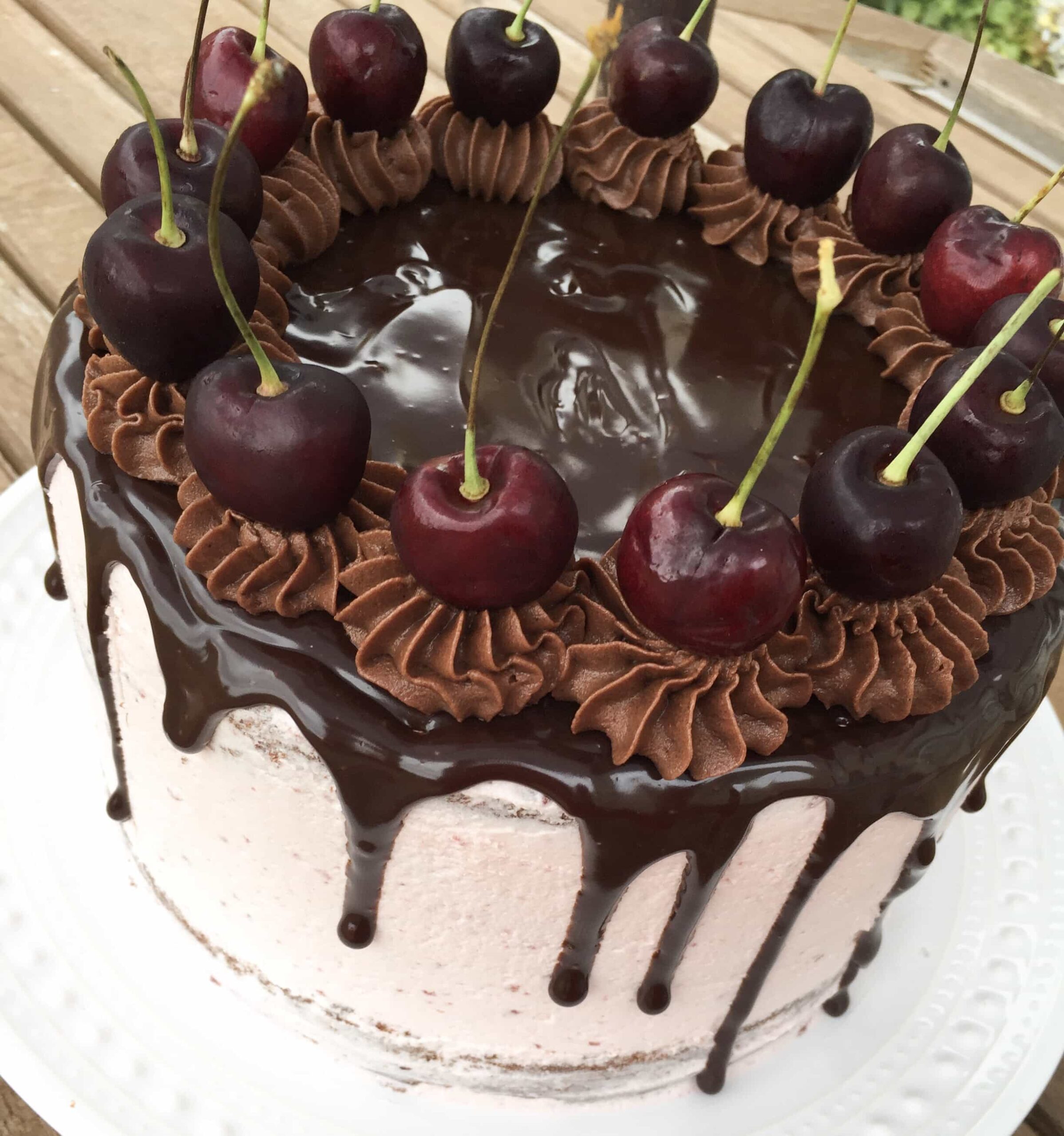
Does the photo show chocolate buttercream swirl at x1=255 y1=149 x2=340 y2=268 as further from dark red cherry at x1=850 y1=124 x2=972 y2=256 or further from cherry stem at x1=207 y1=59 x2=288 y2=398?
dark red cherry at x1=850 y1=124 x2=972 y2=256

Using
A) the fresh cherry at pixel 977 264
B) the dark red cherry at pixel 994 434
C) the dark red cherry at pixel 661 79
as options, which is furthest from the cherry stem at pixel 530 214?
the dark red cherry at pixel 661 79

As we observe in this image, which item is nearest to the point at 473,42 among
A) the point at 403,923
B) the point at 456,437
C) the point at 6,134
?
the point at 456,437

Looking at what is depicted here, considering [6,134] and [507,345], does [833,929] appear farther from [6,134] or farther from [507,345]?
[6,134]

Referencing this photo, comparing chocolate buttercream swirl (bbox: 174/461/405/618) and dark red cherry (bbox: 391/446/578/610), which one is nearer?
dark red cherry (bbox: 391/446/578/610)

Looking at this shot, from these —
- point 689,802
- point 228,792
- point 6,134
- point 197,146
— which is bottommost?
point 6,134

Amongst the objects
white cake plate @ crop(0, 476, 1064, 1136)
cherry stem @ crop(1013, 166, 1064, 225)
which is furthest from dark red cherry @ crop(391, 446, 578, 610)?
cherry stem @ crop(1013, 166, 1064, 225)

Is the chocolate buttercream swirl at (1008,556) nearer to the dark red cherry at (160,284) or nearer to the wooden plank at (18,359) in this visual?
the dark red cherry at (160,284)

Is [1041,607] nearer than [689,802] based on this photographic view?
No
